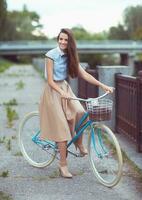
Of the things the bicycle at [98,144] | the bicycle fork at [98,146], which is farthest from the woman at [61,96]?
the bicycle fork at [98,146]

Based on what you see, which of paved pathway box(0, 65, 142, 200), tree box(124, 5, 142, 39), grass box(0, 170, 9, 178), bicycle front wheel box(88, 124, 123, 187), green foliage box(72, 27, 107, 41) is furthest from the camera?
green foliage box(72, 27, 107, 41)

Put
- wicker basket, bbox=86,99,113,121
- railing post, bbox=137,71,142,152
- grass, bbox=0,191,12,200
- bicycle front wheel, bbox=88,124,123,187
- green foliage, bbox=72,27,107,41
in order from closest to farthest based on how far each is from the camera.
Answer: grass, bbox=0,191,12,200
wicker basket, bbox=86,99,113,121
bicycle front wheel, bbox=88,124,123,187
railing post, bbox=137,71,142,152
green foliage, bbox=72,27,107,41

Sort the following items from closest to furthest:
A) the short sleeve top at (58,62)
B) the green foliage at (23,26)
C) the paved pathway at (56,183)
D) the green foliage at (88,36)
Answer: the paved pathway at (56,183) → the short sleeve top at (58,62) → the green foliage at (23,26) → the green foliage at (88,36)

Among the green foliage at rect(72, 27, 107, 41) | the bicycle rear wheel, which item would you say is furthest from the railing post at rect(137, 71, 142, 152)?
the green foliage at rect(72, 27, 107, 41)

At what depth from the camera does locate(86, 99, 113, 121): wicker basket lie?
246 inches

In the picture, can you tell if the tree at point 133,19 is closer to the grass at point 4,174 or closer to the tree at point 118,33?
the tree at point 118,33

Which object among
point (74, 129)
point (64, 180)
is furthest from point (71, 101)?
point (64, 180)

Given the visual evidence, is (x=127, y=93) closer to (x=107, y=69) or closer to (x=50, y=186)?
(x=107, y=69)

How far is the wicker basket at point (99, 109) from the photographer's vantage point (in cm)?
624

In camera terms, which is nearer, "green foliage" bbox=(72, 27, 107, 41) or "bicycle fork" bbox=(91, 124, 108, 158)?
"bicycle fork" bbox=(91, 124, 108, 158)

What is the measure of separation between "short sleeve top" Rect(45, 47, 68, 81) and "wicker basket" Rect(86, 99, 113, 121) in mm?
582

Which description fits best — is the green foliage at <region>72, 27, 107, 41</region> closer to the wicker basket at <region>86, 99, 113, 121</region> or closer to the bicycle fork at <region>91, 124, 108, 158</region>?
the bicycle fork at <region>91, 124, 108, 158</region>

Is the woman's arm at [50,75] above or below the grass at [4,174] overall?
above

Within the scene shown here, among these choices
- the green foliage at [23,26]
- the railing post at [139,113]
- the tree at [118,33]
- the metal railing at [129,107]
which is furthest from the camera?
the tree at [118,33]
